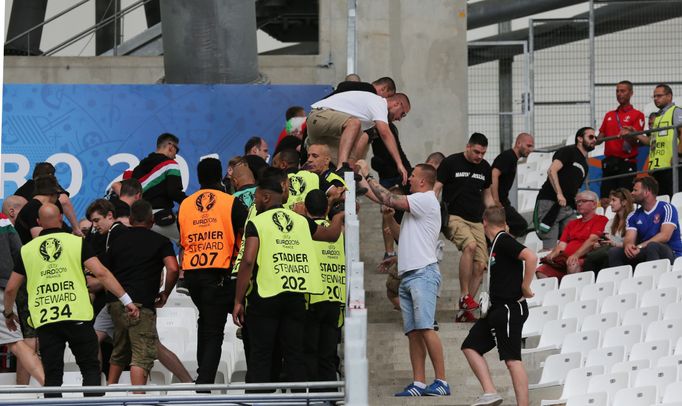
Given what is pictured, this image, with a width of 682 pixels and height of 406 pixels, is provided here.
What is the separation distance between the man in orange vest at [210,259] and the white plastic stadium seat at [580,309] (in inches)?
126

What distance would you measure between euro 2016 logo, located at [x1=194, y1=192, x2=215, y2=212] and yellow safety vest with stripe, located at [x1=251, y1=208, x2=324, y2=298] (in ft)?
2.57

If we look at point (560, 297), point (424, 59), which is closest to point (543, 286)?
point (560, 297)

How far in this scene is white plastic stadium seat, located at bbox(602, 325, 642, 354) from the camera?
1143cm

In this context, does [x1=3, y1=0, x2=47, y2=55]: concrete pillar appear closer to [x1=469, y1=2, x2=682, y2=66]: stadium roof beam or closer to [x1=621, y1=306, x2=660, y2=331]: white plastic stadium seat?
[x1=469, y1=2, x2=682, y2=66]: stadium roof beam

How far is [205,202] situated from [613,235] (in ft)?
15.9

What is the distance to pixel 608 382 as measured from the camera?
10.3 metres

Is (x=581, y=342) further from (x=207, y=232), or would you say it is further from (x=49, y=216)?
(x=49, y=216)

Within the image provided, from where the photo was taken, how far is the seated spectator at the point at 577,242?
44.1 feet

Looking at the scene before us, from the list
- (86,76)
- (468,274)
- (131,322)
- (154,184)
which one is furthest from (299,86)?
(131,322)

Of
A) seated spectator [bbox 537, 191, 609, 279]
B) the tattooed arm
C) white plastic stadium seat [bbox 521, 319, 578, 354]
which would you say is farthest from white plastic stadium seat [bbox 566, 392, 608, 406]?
seated spectator [bbox 537, 191, 609, 279]

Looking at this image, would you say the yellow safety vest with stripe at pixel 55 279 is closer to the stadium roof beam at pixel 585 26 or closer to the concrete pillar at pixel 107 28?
the concrete pillar at pixel 107 28

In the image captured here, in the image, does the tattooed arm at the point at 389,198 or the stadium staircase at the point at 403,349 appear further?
the tattooed arm at the point at 389,198

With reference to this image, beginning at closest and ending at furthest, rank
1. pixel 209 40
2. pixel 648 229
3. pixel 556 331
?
1. pixel 556 331
2. pixel 648 229
3. pixel 209 40

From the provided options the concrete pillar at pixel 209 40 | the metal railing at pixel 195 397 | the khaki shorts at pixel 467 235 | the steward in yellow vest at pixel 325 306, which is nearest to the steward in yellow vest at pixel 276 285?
the steward in yellow vest at pixel 325 306
